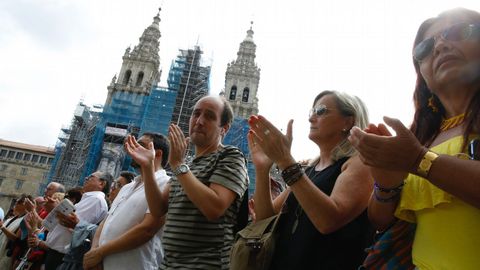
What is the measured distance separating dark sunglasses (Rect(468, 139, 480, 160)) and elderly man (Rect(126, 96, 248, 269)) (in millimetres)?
1368

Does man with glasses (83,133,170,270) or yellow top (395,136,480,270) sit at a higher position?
yellow top (395,136,480,270)

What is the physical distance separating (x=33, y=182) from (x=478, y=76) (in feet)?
185

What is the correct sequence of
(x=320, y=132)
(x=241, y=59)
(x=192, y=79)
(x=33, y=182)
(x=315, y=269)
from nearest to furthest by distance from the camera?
1. (x=315, y=269)
2. (x=320, y=132)
3. (x=192, y=79)
4. (x=241, y=59)
5. (x=33, y=182)

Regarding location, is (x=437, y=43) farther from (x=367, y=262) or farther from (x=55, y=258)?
(x=55, y=258)

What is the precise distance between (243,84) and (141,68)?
11.7 metres

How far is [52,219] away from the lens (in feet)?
A: 12.6

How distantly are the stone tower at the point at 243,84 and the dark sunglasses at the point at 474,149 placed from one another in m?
35.1

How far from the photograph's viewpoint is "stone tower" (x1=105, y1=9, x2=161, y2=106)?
37.3 metres

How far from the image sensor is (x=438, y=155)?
1020mm

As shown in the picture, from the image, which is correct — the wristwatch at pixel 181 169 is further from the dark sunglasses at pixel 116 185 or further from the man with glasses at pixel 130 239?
the dark sunglasses at pixel 116 185

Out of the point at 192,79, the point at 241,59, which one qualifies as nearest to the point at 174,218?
the point at 192,79

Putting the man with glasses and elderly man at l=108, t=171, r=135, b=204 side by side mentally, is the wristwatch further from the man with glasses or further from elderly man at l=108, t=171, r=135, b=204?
elderly man at l=108, t=171, r=135, b=204

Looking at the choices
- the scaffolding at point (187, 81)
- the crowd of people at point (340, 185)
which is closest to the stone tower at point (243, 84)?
the scaffolding at point (187, 81)

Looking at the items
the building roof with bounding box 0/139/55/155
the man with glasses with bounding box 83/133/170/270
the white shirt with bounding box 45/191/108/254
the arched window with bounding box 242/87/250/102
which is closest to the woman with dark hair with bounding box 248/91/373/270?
the man with glasses with bounding box 83/133/170/270
